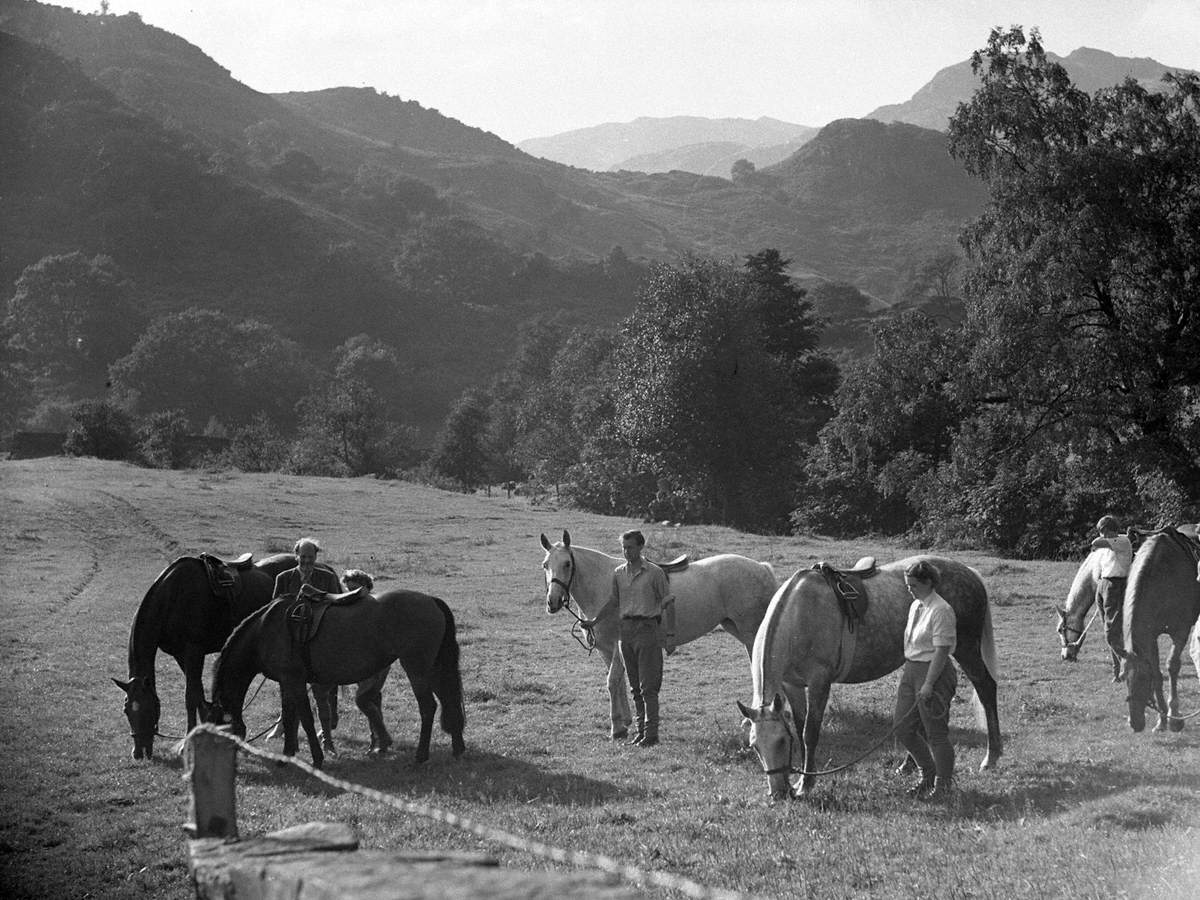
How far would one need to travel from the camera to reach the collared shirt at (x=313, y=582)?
44.7 feet

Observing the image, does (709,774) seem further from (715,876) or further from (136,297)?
(136,297)

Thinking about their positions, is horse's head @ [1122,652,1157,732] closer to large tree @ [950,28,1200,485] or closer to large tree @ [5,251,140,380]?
large tree @ [950,28,1200,485]

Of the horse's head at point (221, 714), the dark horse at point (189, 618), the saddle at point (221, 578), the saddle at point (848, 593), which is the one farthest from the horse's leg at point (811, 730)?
the saddle at point (221, 578)

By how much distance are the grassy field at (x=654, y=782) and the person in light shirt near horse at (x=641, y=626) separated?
1.50 ft

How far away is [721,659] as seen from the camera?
18.1 metres

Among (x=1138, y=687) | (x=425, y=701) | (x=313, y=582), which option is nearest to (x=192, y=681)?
(x=313, y=582)

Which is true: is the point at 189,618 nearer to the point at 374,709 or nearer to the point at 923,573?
the point at 374,709

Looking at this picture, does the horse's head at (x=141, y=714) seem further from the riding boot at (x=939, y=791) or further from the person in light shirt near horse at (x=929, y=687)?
the riding boot at (x=939, y=791)

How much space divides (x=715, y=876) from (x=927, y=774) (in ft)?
10.3

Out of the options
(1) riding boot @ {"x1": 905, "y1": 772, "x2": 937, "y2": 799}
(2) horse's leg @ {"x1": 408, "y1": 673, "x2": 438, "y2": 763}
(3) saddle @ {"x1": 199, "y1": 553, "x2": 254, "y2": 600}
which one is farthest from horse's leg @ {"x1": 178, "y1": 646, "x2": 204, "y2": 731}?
(1) riding boot @ {"x1": 905, "y1": 772, "x2": 937, "y2": 799}

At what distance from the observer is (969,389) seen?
3219 cm

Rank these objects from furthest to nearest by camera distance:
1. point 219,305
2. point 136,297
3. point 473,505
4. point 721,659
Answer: point 219,305 → point 136,297 → point 473,505 → point 721,659

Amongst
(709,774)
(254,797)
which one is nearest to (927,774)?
(709,774)

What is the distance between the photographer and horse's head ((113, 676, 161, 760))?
12180 mm
